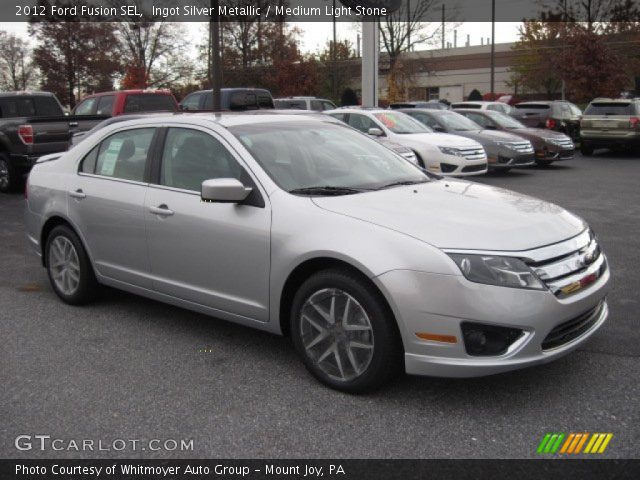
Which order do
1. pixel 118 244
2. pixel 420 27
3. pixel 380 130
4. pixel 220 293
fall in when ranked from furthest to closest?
pixel 420 27
pixel 380 130
pixel 118 244
pixel 220 293

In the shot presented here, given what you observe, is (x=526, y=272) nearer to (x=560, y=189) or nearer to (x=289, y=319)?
(x=289, y=319)

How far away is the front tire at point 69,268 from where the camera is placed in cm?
569

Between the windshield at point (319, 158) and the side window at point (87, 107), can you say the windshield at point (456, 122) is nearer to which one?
the side window at point (87, 107)

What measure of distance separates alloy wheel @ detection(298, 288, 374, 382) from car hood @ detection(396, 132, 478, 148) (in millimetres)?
10724

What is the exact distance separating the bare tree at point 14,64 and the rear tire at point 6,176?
44.7 m

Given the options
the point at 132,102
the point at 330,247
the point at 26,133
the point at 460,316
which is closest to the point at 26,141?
the point at 26,133

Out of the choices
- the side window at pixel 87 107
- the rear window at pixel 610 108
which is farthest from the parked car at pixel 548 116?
the side window at pixel 87 107

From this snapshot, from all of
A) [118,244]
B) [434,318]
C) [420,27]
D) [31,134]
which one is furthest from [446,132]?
[420,27]

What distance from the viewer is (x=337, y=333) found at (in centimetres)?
398

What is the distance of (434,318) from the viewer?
11.9 ft

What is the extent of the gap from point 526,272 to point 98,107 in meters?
13.5

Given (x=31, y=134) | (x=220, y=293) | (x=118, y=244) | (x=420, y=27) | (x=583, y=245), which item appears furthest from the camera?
(x=420, y=27)

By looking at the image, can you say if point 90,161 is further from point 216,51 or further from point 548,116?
point 548,116

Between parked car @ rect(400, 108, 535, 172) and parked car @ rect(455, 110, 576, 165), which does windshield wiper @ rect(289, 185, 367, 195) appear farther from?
parked car @ rect(455, 110, 576, 165)
